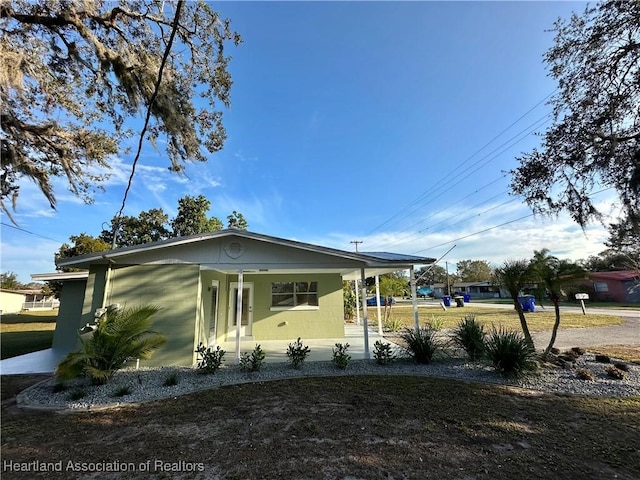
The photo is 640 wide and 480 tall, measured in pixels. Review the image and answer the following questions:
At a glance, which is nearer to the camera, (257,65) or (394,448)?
(394,448)

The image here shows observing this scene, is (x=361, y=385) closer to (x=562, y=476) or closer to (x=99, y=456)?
(x=562, y=476)

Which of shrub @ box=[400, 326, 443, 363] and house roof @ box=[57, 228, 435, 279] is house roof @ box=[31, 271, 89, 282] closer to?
house roof @ box=[57, 228, 435, 279]

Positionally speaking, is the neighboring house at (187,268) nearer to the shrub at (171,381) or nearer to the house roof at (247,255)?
the house roof at (247,255)

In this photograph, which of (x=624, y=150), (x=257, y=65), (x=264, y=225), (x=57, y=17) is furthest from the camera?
(x=264, y=225)

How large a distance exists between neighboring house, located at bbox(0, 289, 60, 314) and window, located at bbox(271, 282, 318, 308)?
28.5 m

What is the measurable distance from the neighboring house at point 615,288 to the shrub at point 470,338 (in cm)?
3306

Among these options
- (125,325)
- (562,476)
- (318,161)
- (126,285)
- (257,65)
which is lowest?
(562,476)

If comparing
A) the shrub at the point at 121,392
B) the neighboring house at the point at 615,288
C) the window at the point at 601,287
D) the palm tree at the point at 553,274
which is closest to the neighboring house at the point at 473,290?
the window at the point at 601,287

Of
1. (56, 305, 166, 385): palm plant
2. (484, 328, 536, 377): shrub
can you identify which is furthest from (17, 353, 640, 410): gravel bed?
(56, 305, 166, 385): palm plant

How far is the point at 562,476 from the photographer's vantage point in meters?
2.98

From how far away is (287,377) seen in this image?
681 centimetres

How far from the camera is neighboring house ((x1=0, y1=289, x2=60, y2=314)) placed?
3082 cm

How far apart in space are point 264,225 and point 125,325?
731 inches

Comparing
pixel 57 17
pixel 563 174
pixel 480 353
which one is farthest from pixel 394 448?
pixel 57 17
